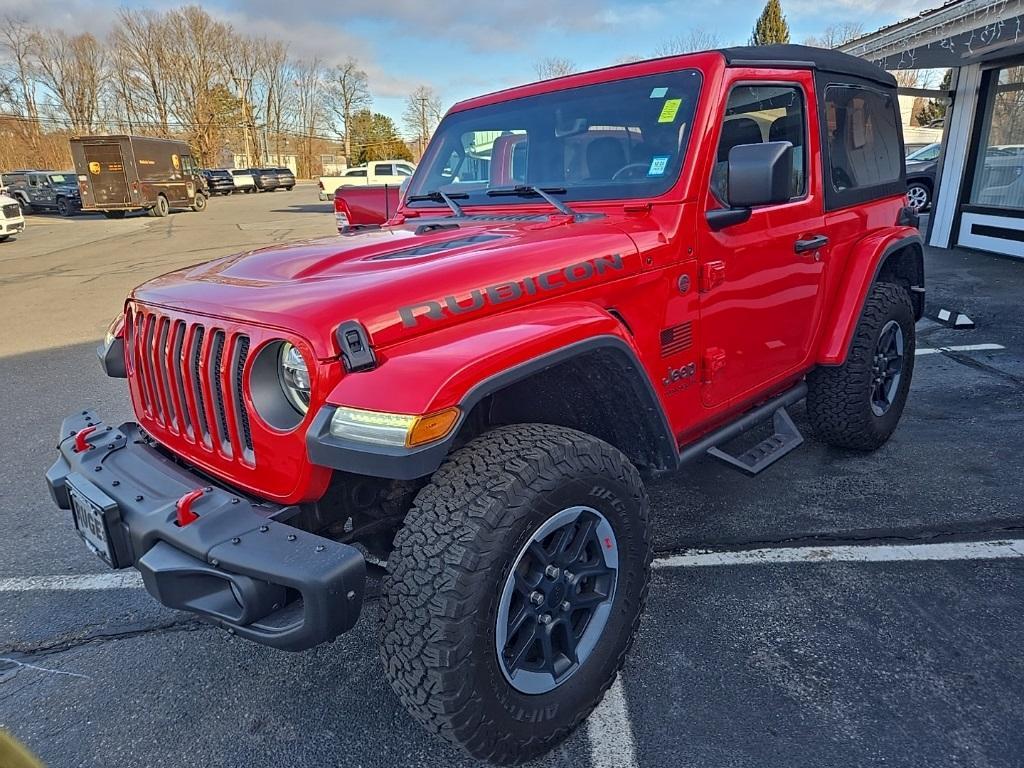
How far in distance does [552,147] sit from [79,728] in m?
2.78

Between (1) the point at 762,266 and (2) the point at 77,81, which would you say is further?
(2) the point at 77,81

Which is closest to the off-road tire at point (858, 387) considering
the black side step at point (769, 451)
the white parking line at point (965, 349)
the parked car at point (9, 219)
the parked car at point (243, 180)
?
the black side step at point (769, 451)

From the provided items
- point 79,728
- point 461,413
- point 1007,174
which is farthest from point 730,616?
point 1007,174

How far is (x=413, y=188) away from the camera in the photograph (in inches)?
141

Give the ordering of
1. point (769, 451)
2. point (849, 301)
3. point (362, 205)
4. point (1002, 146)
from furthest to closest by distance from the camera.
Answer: point (1002, 146)
point (362, 205)
point (849, 301)
point (769, 451)

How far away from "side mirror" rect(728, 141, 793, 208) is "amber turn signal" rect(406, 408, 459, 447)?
4.67 ft

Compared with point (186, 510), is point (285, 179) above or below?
above

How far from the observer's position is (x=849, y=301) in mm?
3535

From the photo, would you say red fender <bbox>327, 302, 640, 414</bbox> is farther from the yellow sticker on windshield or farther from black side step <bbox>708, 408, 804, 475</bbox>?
black side step <bbox>708, 408, 804, 475</bbox>

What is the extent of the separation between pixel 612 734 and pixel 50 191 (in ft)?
108

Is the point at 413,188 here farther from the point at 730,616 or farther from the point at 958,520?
the point at 958,520

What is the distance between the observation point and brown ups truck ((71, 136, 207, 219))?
971 inches

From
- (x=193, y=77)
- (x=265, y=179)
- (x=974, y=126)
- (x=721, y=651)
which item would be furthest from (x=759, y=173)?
(x=193, y=77)

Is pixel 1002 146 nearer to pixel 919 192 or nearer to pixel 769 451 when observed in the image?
pixel 919 192
